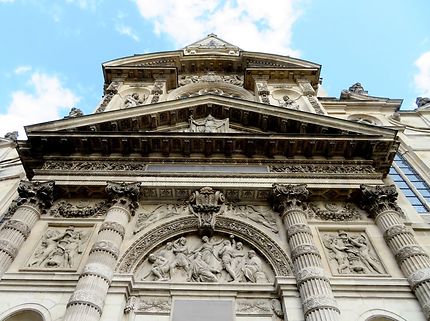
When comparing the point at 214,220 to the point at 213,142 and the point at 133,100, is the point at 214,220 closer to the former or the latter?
the point at 213,142

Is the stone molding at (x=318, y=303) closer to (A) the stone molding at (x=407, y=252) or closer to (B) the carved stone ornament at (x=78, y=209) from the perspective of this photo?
(A) the stone molding at (x=407, y=252)

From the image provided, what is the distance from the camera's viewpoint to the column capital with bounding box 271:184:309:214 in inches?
496

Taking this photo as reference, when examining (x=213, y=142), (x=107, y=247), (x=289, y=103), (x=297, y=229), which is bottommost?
(x=107, y=247)

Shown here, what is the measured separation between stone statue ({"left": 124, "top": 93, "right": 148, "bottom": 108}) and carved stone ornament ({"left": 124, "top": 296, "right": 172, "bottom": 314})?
1172 centimetres

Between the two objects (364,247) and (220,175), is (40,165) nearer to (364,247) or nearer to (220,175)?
(220,175)

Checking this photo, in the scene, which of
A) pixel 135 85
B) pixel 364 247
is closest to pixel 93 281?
pixel 364 247

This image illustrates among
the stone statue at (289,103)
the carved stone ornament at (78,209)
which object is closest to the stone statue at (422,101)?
the stone statue at (289,103)

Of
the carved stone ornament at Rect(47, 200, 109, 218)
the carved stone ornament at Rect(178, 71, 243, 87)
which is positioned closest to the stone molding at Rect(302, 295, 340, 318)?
the carved stone ornament at Rect(47, 200, 109, 218)

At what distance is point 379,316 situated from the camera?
9.67 meters

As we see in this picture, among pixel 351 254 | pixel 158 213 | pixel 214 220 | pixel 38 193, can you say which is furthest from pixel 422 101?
pixel 38 193

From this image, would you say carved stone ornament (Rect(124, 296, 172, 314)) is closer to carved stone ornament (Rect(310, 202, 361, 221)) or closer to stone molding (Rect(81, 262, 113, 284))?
stone molding (Rect(81, 262, 113, 284))

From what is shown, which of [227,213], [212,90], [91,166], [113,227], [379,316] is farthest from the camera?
[212,90]

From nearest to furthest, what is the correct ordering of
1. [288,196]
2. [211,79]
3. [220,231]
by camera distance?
1. [220,231]
2. [288,196]
3. [211,79]

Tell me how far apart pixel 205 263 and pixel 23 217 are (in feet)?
19.7
